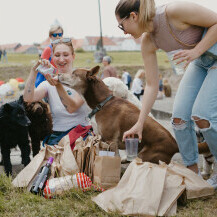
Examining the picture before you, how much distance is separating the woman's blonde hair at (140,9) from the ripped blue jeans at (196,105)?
2.20 feet

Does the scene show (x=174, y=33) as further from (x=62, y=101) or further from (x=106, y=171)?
(x=62, y=101)

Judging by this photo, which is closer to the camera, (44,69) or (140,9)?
(140,9)

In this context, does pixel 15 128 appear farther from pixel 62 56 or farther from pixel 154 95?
pixel 154 95

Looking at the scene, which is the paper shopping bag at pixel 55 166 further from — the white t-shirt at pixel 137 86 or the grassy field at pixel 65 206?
the white t-shirt at pixel 137 86

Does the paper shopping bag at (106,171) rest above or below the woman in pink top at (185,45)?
below

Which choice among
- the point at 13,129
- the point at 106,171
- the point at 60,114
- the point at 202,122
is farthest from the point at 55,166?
the point at 202,122

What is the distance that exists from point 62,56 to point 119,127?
3.80 ft

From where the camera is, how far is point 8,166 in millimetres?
4113

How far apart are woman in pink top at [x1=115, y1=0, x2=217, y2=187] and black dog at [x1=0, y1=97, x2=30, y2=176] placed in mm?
1878

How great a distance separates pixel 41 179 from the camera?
3234mm

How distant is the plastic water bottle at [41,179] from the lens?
3.17m

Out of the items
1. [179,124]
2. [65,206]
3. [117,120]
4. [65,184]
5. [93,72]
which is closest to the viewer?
[65,206]

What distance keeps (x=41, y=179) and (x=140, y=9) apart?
1.95 metres

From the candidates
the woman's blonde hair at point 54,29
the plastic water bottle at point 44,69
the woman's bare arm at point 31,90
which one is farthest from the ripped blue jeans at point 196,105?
the woman's blonde hair at point 54,29
